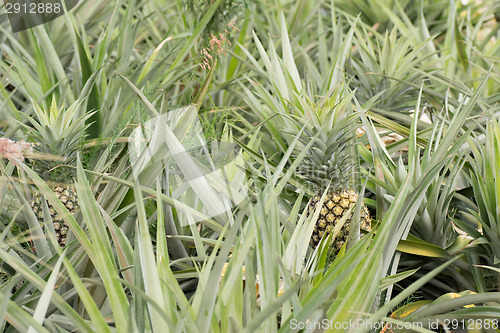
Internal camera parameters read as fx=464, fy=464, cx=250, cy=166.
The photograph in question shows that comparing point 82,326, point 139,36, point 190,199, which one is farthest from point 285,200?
point 139,36

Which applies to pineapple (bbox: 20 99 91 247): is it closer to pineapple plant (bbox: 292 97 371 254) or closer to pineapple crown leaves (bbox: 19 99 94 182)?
pineapple crown leaves (bbox: 19 99 94 182)

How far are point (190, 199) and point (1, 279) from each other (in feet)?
1.07

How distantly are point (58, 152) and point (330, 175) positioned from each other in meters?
0.43

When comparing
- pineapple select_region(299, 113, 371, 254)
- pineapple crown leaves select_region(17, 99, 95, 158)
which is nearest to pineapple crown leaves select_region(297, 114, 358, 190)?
pineapple select_region(299, 113, 371, 254)

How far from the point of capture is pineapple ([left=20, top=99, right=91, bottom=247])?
725 millimetres

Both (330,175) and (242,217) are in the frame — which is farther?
(330,175)

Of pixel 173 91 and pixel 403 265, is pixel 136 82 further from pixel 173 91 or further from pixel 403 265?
pixel 403 265

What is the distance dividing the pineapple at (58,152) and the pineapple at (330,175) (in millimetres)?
362

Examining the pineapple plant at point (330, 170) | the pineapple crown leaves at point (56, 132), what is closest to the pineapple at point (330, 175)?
the pineapple plant at point (330, 170)

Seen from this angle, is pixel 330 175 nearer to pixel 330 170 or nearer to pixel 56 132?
pixel 330 170

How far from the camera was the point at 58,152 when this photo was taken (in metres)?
0.74

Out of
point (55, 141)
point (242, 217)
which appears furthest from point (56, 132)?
point (242, 217)

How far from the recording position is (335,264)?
0.57 metres

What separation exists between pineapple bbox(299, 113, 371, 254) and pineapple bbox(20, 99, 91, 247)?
0.36m
